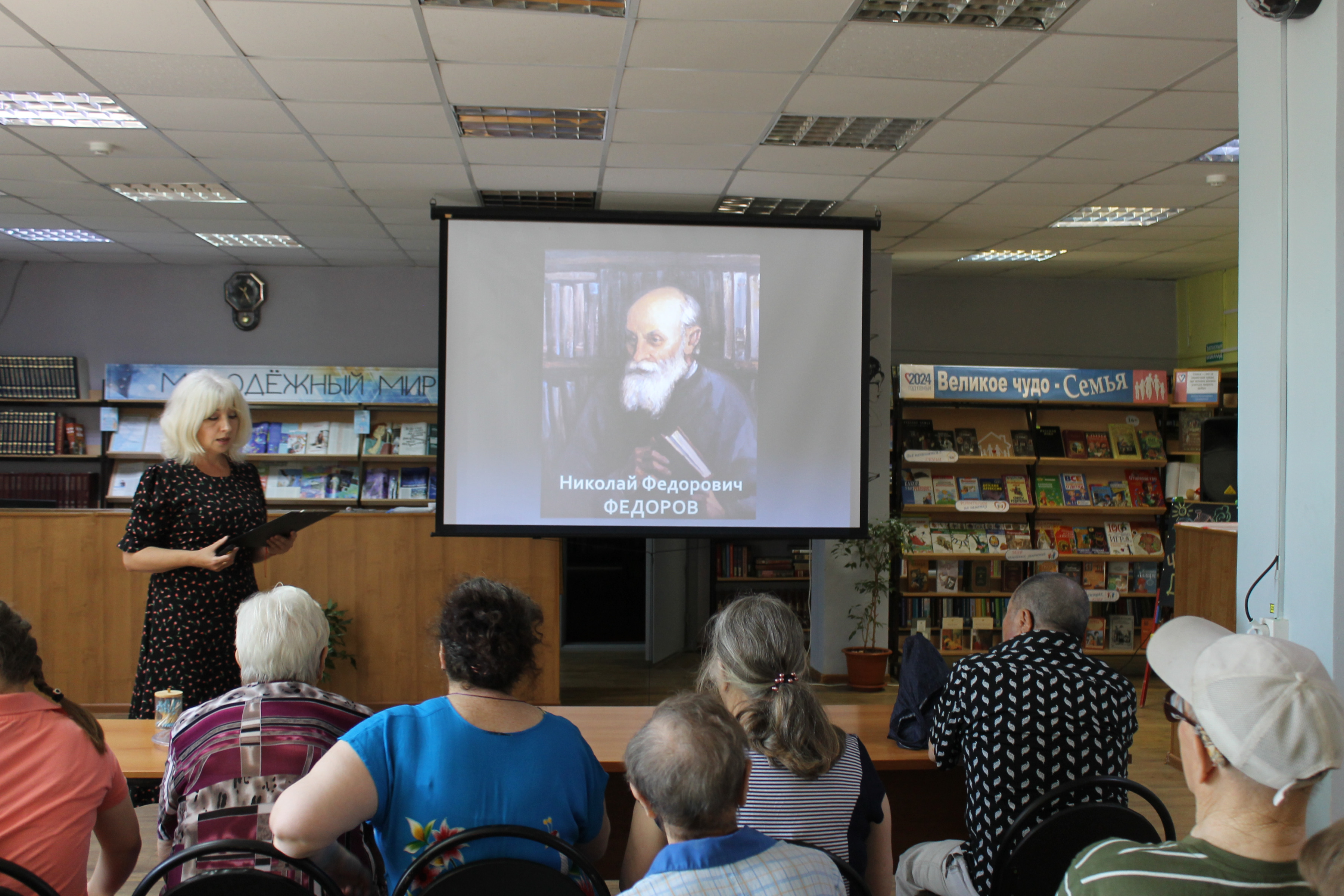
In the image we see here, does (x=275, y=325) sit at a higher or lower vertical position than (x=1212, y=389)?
higher

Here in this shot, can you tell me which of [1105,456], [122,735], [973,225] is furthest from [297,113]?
[1105,456]

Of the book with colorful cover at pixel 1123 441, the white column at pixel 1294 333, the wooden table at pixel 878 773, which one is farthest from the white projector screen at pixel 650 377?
the book with colorful cover at pixel 1123 441

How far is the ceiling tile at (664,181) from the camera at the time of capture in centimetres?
462

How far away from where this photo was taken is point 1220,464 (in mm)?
4266

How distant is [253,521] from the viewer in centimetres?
292

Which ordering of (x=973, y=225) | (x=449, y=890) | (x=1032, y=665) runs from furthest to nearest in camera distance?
(x=973, y=225)
(x=1032, y=665)
(x=449, y=890)

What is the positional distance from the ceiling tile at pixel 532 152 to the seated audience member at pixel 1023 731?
10.2 feet

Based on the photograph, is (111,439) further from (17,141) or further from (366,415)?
(17,141)

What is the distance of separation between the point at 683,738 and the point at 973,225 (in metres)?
5.05

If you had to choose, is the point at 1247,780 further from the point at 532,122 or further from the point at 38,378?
the point at 38,378

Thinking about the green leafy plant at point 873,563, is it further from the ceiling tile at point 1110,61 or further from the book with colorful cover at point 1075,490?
the ceiling tile at point 1110,61

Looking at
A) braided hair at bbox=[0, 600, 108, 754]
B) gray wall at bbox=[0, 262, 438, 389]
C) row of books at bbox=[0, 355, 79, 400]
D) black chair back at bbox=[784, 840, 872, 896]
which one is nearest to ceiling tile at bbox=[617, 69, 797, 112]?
braided hair at bbox=[0, 600, 108, 754]

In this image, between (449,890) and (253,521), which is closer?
(449,890)

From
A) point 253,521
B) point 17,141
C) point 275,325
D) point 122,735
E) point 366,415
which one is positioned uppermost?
point 17,141
